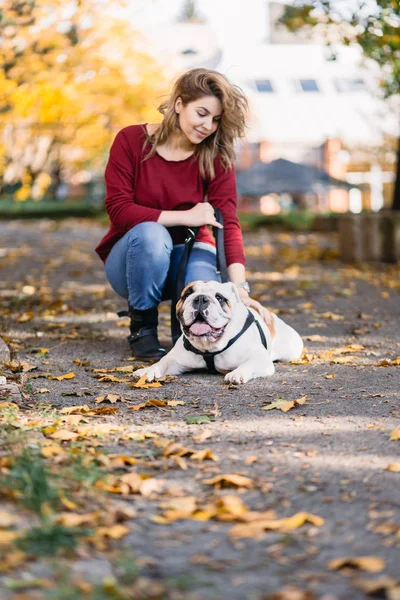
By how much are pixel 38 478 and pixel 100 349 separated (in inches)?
117

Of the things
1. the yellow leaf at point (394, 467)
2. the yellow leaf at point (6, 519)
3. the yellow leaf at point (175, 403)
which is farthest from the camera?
the yellow leaf at point (175, 403)

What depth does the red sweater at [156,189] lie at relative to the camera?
17.0 feet

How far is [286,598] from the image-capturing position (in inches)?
80.9

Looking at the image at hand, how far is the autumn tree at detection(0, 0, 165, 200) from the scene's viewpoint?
1044 cm

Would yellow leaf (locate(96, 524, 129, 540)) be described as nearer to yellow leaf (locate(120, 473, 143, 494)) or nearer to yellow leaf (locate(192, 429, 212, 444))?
yellow leaf (locate(120, 473, 143, 494))

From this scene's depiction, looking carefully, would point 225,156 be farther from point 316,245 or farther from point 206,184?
point 316,245

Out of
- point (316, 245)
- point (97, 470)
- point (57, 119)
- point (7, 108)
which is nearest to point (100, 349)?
point (97, 470)

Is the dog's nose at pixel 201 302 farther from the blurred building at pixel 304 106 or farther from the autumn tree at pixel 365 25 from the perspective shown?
the blurred building at pixel 304 106

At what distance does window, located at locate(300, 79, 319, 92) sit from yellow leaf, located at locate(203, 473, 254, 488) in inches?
1773

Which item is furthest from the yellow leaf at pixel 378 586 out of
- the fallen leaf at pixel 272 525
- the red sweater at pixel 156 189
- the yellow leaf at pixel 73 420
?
the red sweater at pixel 156 189

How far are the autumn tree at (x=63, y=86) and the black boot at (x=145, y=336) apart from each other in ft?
11.8

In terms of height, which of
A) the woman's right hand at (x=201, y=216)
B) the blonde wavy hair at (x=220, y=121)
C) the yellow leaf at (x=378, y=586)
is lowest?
the yellow leaf at (x=378, y=586)

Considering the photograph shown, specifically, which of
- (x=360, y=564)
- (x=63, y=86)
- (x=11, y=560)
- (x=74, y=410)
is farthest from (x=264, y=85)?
(x=11, y=560)

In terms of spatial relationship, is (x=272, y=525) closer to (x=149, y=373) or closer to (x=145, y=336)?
(x=149, y=373)
